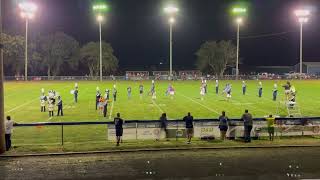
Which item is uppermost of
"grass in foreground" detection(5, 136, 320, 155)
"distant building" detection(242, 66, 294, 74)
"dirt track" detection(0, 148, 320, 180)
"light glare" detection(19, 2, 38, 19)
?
"light glare" detection(19, 2, 38, 19)

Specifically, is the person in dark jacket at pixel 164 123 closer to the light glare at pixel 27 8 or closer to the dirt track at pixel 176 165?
the dirt track at pixel 176 165

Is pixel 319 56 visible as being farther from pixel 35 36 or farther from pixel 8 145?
pixel 8 145

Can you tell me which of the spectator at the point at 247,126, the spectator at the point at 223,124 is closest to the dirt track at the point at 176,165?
the spectator at the point at 247,126

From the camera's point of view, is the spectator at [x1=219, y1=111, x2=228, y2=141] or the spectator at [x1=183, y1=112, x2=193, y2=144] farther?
the spectator at [x1=219, y1=111, x2=228, y2=141]

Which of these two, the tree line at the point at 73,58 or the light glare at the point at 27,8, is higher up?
the light glare at the point at 27,8

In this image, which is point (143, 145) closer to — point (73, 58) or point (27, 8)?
point (27, 8)

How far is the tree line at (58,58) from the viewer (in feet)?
321

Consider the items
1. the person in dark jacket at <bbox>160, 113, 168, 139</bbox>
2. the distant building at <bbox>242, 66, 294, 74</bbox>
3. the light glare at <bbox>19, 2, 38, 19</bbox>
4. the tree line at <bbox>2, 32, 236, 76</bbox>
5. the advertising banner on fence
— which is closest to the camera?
the person in dark jacket at <bbox>160, 113, 168, 139</bbox>

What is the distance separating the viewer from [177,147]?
18.2 meters

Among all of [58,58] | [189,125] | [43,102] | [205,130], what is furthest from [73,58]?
[189,125]

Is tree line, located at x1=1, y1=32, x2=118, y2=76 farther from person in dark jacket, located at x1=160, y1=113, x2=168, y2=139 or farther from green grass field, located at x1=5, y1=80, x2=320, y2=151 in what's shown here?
person in dark jacket, located at x1=160, y1=113, x2=168, y2=139

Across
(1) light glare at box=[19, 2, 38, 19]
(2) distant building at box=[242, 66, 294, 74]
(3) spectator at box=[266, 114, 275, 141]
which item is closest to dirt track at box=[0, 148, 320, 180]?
(3) spectator at box=[266, 114, 275, 141]

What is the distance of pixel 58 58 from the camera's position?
101625 mm

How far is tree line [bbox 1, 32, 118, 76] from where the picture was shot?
321 feet
